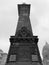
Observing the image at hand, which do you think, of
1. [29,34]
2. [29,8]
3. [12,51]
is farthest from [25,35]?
[29,8]

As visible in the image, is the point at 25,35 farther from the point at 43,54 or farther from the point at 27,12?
the point at 43,54

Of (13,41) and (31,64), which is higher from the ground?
(13,41)

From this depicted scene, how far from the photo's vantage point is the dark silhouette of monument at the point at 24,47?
21.5 m

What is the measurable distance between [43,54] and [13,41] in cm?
4679

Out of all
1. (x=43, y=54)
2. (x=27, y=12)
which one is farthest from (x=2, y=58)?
(x=27, y=12)

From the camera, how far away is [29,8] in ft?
82.8

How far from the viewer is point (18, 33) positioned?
23.3 meters

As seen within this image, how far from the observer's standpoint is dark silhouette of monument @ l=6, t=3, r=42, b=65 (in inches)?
846

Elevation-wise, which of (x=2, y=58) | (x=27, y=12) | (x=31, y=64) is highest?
(x=27, y=12)

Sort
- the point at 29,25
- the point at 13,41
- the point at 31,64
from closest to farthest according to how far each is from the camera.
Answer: the point at 31,64 → the point at 13,41 → the point at 29,25

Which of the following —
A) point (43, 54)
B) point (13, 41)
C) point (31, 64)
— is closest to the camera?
point (31, 64)

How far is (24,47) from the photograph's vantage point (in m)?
22.4

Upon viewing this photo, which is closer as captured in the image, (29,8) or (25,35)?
(25,35)

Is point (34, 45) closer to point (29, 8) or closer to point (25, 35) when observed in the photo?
point (25, 35)
